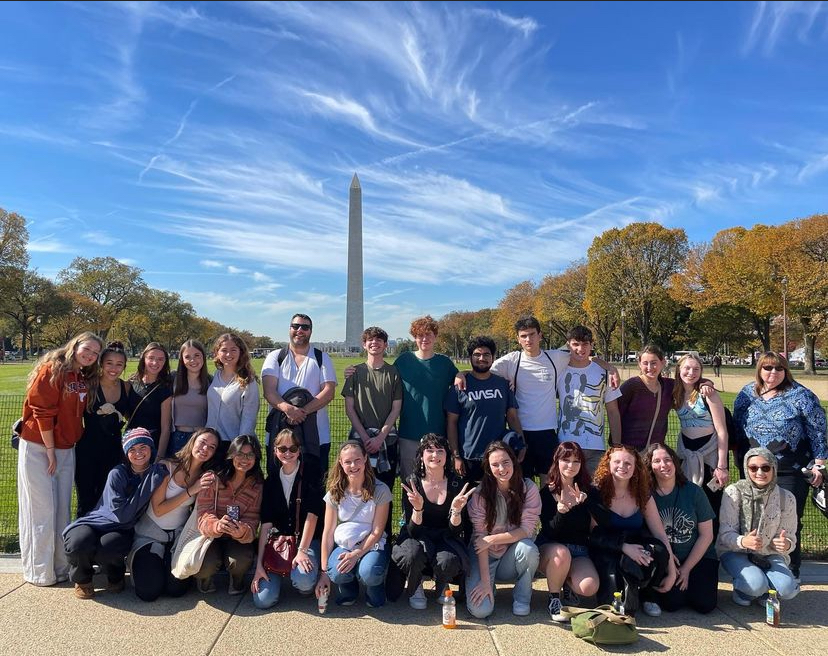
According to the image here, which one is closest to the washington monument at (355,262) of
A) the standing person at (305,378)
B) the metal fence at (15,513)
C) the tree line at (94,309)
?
the tree line at (94,309)

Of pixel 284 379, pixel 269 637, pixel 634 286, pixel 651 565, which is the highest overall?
pixel 634 286

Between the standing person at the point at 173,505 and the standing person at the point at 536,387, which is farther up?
the standing person at the point at 536,387

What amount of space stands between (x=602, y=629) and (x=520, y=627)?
0.56 metres

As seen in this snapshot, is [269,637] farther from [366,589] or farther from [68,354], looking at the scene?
[68,354]

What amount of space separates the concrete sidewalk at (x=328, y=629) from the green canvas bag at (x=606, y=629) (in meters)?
0.06

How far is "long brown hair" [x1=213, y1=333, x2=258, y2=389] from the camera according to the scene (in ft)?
16.6

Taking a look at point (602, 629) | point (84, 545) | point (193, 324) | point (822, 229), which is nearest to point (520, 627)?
point (602, 629)

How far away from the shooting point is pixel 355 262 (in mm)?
53500

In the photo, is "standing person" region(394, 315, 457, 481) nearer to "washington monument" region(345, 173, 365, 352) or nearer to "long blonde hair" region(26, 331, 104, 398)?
"long blonde hair" region(26, 331, 104, 398)

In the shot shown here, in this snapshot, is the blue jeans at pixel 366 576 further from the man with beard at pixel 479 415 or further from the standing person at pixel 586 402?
the standing person at pixel 586 402

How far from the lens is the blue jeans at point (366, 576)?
165 inches

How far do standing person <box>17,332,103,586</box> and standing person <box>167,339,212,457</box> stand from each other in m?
0.69

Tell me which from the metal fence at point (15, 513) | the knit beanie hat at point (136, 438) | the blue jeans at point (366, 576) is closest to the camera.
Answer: the blue jeans at point (366, 576)

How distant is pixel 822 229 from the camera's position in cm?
3256
